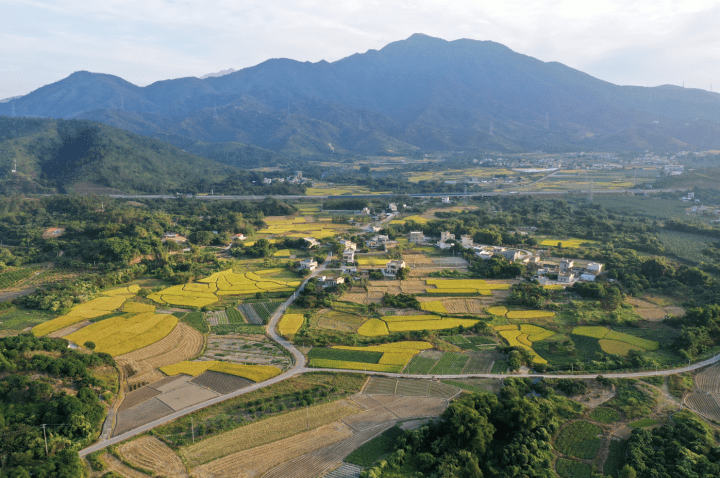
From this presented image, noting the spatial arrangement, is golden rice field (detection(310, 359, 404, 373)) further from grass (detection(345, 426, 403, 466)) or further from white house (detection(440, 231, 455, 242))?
white house (detection(440, 231, 455, 242))

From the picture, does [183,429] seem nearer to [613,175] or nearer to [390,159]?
[613,175]

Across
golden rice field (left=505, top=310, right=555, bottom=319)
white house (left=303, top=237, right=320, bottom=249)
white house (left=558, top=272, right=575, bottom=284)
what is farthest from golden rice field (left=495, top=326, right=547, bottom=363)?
white house (left=303, top=237, right=320, bottom=249)

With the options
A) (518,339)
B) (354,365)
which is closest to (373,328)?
(354,365)

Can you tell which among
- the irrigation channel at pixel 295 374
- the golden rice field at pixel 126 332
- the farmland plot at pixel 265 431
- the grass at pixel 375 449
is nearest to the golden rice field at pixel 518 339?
the irrigation channel at pixel 295 374

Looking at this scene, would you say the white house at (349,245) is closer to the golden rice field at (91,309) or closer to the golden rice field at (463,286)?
the golden rice field at (463,286)

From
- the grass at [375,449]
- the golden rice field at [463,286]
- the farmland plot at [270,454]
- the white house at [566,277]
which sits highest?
the white house at [566,277]
